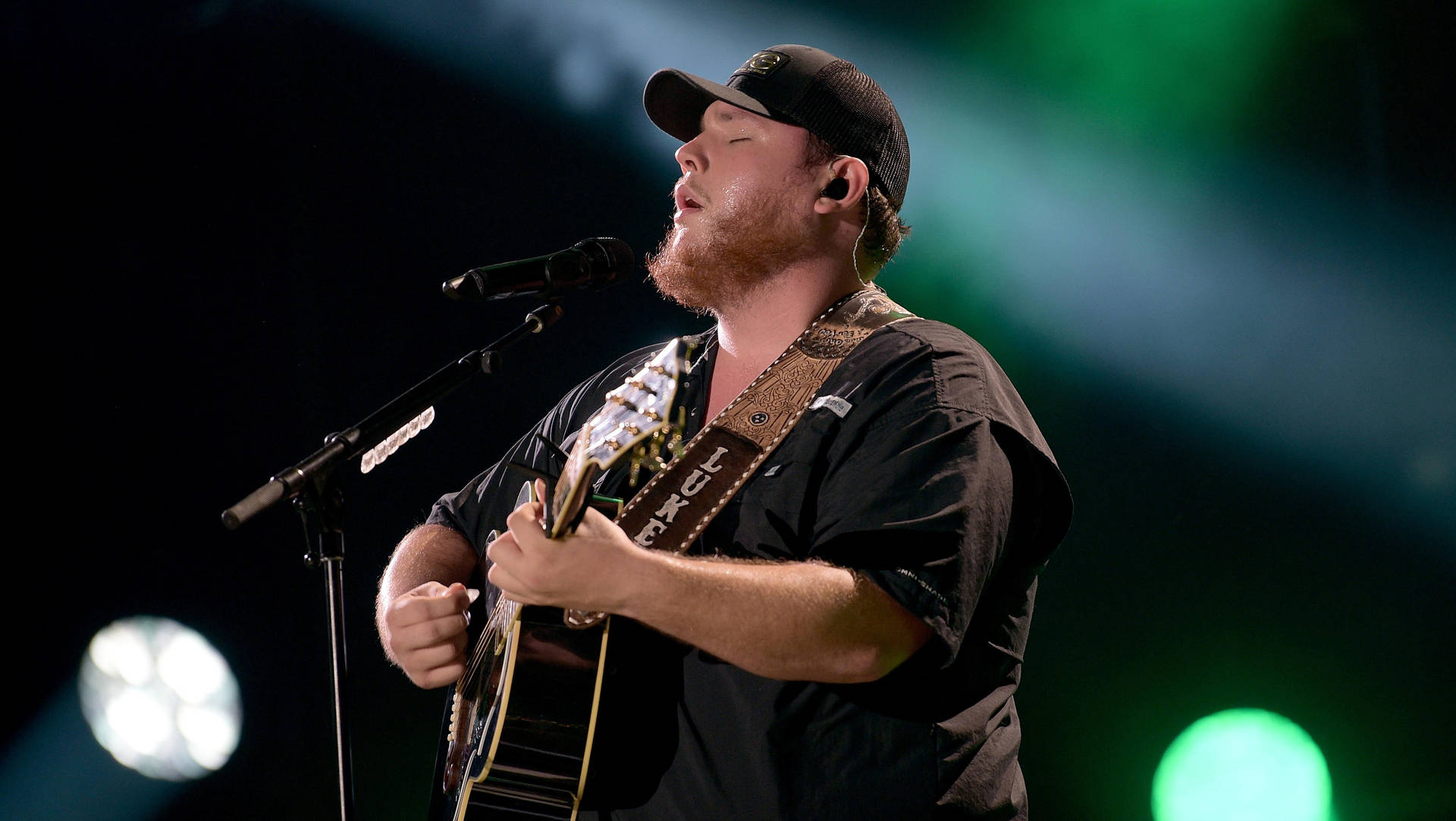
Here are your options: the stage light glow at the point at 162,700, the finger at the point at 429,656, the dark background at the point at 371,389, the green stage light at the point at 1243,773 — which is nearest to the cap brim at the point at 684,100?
the dark background at the point at 371,389

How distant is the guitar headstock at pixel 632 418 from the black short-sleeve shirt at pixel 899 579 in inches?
11.0

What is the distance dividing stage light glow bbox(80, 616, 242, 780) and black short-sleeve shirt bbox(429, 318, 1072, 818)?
2609mm

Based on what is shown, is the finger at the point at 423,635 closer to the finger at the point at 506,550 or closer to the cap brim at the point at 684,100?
the finger at the point at 506,550

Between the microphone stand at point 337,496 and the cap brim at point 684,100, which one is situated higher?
the cap brim at point 684,100

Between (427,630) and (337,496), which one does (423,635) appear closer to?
(427,630)

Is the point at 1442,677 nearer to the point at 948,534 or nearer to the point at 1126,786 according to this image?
the point at 1126,786

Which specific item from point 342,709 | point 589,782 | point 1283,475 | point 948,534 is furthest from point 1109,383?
point 342,709

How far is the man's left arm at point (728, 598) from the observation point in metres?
1.40

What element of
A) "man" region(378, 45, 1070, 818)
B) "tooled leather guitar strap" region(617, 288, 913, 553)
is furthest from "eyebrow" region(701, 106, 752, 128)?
"tooled leather guitar strap" region(617, 288, 913, 553)

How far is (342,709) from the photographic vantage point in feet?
5.89

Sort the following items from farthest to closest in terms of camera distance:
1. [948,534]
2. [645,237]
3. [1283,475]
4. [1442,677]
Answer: [645,237]
[1283,475]
[1442,677]
[948,534]

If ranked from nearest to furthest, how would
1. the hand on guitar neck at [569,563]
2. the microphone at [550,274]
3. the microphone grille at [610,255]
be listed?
1. the hand on guitar neck at [569,563]
2. the microphone at [550,274]
3. the microphone grille at [610,255]

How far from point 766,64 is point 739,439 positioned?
3.45ft

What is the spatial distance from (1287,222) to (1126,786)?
184 centimetres
